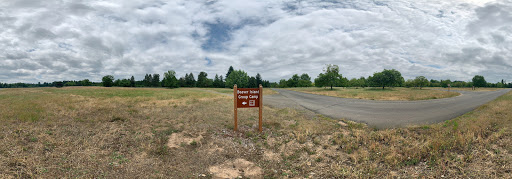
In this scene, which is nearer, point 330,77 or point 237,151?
point 237,151

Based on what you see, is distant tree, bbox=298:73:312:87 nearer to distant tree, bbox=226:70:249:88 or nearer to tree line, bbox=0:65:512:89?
tree line, bbox=0:65:512:89

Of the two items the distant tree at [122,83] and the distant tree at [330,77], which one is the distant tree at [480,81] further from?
the distant tree at [122,83]

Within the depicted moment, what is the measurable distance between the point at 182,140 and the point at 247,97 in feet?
9.86

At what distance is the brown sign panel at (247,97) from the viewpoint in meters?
8.07

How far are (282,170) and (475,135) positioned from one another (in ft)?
20.9

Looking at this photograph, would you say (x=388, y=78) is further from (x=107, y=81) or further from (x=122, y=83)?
(x=122, y=83)

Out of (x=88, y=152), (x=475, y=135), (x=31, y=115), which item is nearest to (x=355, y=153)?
(x=475, y=135)

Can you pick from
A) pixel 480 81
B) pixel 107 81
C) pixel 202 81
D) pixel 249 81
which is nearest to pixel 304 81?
pixel 249 81

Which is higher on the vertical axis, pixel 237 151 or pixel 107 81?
pixel 107 81

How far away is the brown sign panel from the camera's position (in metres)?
8.07

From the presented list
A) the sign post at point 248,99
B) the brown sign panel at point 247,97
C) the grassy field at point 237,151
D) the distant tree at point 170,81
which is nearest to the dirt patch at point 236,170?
the grassy field at point 237,151

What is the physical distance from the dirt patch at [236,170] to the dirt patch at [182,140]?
1.74m

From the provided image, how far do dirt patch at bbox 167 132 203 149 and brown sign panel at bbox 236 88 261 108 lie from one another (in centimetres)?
204

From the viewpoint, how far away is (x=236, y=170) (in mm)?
5016
